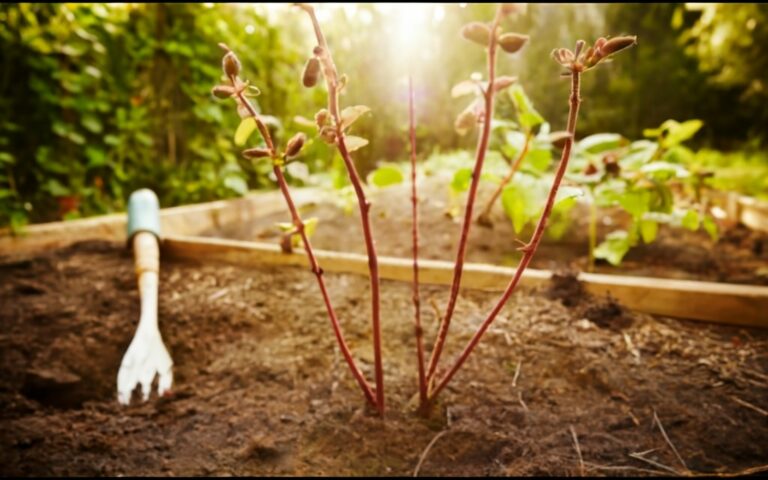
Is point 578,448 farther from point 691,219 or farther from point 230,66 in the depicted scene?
point 230,66

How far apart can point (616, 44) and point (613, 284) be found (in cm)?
97

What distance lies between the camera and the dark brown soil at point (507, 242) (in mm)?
1929

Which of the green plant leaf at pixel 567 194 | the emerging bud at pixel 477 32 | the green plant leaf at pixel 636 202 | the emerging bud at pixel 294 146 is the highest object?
the emerging bud at pixel 477 32

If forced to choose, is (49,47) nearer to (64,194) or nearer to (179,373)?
(64,194)

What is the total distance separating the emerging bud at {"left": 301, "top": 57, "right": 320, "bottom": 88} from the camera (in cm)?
78

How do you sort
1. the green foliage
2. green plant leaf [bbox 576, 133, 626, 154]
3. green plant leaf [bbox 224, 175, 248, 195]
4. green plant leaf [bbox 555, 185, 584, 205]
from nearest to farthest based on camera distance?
green plant leaf [bbox 555, 185, 584, 205] < green plant leaf [bbox 576, 133, 626, 154] < the green foliage < green plant leaf [bbox 224, 175, 248, 195]

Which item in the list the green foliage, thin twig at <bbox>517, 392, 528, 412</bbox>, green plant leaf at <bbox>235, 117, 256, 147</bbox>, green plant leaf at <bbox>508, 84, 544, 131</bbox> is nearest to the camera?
green plant leaf at <bbox>235, 117, 256, 147</bbox>

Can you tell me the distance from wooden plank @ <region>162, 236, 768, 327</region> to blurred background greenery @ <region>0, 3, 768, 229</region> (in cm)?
54

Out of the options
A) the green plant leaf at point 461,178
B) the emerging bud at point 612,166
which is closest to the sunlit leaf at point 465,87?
the green plant leaf at point 461,178

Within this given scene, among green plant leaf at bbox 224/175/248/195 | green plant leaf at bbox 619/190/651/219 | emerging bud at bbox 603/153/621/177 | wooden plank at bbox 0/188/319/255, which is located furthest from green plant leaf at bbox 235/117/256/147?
green plant leaf at bbox 224/175/248/195

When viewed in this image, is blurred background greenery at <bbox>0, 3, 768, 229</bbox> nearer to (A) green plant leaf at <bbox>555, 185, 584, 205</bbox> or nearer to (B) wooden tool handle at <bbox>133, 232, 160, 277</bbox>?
(B) wooden tool handle at <bbox>133, 232, 160, 277</bbox>

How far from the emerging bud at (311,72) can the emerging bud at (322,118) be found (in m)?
0.05

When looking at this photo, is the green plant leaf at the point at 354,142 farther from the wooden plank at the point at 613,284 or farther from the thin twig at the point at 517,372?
the wooden plank at the point at 613,284

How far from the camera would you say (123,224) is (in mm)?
2555
